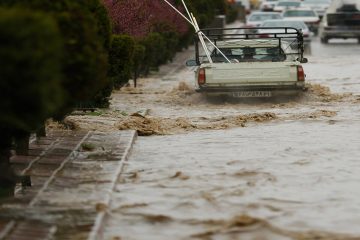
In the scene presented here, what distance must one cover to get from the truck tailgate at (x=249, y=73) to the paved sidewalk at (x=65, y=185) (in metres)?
5.29

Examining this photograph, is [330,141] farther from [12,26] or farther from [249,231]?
[12,26]

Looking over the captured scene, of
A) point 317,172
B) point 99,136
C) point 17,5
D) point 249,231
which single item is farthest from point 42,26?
point 99,136

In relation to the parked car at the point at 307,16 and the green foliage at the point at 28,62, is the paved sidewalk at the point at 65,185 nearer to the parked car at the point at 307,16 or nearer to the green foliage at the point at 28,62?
the green foliage at the point at 28,62

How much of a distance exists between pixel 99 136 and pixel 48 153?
2.26 meters

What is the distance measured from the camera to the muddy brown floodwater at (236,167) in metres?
10.1

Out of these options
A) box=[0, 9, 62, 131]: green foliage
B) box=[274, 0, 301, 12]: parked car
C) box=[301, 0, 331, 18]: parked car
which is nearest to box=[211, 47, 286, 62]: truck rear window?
box=[0, 9, 62, 131]: green foliage

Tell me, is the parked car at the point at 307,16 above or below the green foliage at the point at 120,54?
below

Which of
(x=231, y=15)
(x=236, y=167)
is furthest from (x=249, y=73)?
(x=231, y=15)

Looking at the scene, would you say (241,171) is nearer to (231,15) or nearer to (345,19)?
(345,19)

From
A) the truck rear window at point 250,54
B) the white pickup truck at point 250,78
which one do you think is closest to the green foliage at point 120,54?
the white pickup truck at point 250,78

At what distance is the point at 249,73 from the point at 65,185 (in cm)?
1010

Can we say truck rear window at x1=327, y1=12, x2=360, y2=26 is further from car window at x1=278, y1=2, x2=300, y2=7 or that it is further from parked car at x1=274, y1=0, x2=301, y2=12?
car window at x1=278, y1=2, x2=300, y2=7

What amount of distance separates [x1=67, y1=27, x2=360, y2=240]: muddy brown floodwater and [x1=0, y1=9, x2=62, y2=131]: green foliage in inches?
84.2

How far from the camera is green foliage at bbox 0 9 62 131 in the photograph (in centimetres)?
738
